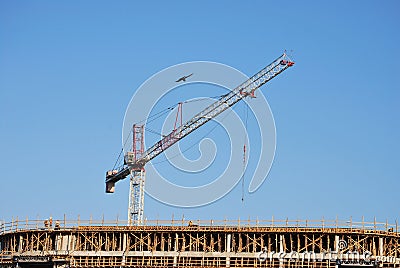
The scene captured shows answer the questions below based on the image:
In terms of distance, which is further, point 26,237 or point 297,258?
point 26,237

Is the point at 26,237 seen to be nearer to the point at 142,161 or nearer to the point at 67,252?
the point at 67,252

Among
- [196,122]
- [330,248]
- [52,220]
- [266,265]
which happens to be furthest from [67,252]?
[196,122]

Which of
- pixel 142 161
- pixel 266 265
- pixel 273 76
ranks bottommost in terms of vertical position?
pixel 266 265

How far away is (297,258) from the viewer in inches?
3120

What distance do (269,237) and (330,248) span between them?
21.5 ft

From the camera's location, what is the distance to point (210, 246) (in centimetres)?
8144

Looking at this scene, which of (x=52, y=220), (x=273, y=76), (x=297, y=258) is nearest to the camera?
(x=297, y=258)

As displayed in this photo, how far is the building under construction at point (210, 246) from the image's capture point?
79.7 metres

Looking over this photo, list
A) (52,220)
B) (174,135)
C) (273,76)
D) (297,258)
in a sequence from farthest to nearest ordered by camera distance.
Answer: (174,135) < (273,76) < (52,220) < (297,258)

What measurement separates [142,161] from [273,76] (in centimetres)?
2926

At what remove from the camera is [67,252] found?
83.1m

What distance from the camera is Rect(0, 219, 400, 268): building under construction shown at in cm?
7969

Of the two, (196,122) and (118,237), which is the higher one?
(196,122)

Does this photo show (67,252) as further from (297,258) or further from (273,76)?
(273,76)
